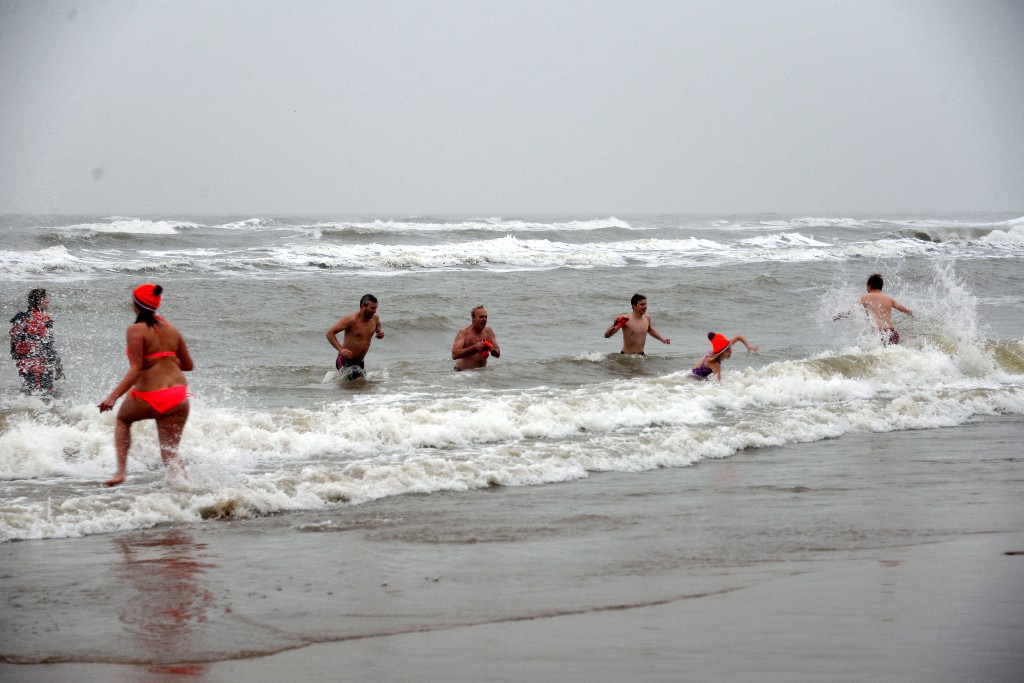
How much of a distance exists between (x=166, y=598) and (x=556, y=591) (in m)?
1.72

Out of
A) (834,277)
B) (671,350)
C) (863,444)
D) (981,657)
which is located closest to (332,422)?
(863,444)

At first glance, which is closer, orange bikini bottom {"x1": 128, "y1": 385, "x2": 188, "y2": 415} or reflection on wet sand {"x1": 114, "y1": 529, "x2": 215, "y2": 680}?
reflection on wet sand {"x1": 114, "y1": 529, "x2": 215, "y2": 680}

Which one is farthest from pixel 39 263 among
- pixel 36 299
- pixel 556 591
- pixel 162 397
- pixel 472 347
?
pixel 556 591

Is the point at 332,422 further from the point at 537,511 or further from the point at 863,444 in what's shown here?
the point at 863,444

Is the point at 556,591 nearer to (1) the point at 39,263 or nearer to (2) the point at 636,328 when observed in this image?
(2) the point at 636,328

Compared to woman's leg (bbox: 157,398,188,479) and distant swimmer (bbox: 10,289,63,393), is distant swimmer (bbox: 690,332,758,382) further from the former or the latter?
distant swimmer (bbox: 10,289,63,393)

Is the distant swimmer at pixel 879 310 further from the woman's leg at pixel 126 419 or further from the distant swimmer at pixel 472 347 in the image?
the woman's leg at pixel 126 419

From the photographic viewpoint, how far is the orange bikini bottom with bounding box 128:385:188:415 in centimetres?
660

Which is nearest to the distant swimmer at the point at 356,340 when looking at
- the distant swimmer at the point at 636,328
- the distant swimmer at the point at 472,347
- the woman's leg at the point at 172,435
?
the distant swimmer at the point at 472,347

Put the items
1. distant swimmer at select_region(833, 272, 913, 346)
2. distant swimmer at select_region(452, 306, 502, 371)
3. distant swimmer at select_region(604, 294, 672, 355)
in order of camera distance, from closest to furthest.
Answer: distant swimmer at select_region(452, 306, 502, 371)
distant swimmer at select_region(833, 272, 913, 346)
distant swimmer at select_region(604, 294, 672, 355)

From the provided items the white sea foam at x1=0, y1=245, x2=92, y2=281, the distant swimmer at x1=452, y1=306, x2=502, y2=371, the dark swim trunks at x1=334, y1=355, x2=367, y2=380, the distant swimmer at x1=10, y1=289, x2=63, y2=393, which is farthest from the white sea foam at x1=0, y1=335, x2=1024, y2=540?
the white sea foam at x1=0, y1=245, x2=92, y2=281

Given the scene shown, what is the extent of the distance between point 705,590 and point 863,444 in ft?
15.3

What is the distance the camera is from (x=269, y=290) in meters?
21.3

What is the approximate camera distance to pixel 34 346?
10.6 meters
